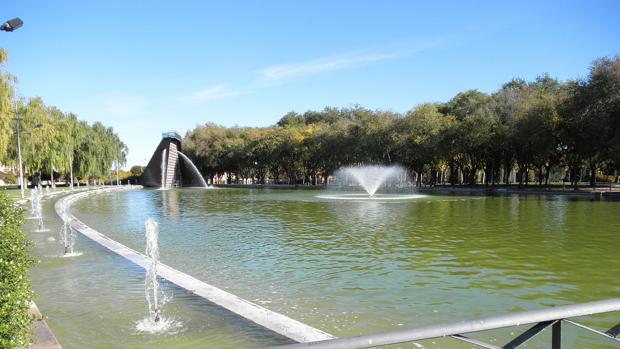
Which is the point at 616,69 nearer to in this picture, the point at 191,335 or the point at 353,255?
the point at 353,255

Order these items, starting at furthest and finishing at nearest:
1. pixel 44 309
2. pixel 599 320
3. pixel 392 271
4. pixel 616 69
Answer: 1. pixel 616 69
2. pixel 392 271
3. pixel 44 309
4. pixel 599 320

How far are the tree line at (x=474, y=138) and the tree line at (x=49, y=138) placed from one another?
22425 millimetres

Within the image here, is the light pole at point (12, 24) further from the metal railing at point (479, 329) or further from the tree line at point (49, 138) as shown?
the tree line at point (49, 138)

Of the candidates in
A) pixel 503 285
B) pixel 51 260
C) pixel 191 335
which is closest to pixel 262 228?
pixel 51 260

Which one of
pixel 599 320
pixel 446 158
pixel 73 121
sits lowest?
pixel 599 320

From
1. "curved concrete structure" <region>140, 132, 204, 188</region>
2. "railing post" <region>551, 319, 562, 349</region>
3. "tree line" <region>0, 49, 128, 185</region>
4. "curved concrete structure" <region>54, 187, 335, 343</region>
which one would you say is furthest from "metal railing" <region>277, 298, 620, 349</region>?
"curved concrete structure" <region>140, 132, 204, 188</region>

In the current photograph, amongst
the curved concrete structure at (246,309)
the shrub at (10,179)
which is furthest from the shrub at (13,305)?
the shrub at (10,179)

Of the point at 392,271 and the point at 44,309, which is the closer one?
the point at 44,309

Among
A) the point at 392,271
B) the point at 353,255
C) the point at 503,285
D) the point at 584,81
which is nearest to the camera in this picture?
the point at 503,285

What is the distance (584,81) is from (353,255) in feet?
115

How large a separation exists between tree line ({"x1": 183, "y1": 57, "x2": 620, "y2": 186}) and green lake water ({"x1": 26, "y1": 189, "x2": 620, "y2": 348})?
2380 cm

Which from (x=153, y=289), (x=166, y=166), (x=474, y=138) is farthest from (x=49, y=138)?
(x=153, y=289)

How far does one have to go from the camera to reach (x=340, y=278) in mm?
9133

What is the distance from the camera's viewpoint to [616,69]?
34.5m
